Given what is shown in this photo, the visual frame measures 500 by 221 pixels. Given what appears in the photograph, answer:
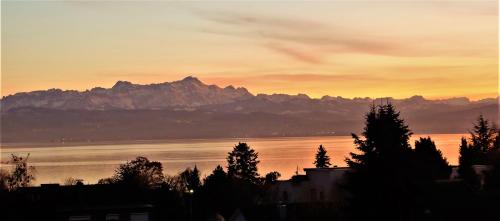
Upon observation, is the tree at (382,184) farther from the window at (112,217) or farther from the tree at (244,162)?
the tree at (244,162)

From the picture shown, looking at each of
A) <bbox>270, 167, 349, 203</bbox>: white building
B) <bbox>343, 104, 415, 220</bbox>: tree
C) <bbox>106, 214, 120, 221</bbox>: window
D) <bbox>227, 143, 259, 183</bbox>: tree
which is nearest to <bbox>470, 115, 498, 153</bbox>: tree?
<bbox>227, 143, 259, 183</bbox>: tree

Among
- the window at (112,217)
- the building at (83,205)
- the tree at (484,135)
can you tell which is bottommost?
the window at (112,217)

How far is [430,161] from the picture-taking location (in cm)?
8325

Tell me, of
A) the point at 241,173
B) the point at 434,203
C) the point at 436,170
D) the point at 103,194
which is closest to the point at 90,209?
the point at 103,194

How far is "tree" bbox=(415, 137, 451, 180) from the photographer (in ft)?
249

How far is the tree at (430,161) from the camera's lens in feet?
249

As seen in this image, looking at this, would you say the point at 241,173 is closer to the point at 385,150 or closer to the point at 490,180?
the point at 490,180

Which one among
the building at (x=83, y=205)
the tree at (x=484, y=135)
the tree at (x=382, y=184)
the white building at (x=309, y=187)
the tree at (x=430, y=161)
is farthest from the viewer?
the tree at (x=484, y=135)

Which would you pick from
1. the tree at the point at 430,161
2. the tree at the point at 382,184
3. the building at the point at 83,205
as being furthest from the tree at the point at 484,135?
the tree at the point at 382,184

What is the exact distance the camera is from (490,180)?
58.3 meters

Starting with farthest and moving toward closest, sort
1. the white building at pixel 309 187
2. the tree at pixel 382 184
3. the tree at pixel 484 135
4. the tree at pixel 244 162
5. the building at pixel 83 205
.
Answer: the tree at pixel 244 162
the tree at pixel 484 135
the white building at pixel 309 187
the building at pixel 83 205
the tree at pixel 382 184

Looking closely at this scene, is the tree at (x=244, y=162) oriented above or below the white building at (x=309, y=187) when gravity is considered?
above

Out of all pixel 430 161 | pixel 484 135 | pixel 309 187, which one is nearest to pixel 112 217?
pixel 309 187

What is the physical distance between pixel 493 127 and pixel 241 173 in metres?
36.1
